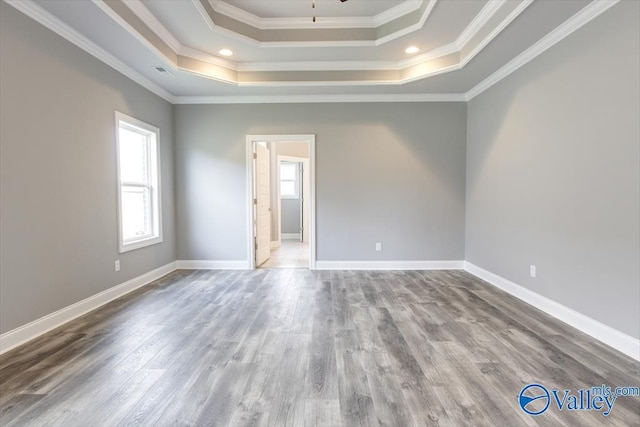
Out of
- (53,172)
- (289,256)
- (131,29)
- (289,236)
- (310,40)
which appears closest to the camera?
(53,172)

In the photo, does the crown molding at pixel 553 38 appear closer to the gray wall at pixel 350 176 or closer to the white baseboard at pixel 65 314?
the gray wall at pixel 350 176

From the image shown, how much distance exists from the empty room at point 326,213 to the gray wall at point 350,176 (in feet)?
0.12

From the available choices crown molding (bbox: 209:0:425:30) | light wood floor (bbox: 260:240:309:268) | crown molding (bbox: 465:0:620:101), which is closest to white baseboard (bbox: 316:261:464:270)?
light wood floor (bbox: 260:240:309:268)

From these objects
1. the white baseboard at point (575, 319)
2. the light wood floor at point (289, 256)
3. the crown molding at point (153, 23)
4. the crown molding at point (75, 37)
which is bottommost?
the light wood floor at point (289, 256)

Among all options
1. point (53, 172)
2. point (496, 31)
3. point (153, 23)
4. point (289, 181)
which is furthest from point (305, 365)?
point (289, 181)

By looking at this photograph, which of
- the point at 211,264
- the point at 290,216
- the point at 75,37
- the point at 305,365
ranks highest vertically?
the point at 75,37

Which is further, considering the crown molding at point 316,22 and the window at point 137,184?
the window at point 137,184

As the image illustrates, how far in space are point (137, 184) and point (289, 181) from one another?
4.83 meters

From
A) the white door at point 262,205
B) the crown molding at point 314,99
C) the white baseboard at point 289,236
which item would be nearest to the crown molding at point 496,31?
the crown molding at point 314,99

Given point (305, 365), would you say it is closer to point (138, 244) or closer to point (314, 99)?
point (138, 244)

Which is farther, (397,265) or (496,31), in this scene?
(397,265)

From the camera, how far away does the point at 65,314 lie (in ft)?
8.75

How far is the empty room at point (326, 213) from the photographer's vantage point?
179cm

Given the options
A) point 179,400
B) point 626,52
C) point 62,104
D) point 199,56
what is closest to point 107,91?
point 62,104
